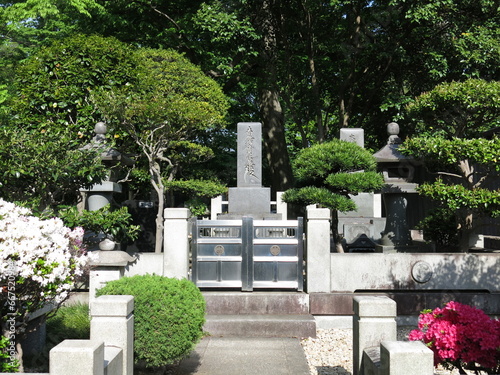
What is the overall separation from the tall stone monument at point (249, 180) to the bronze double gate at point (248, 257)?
4.97 meters

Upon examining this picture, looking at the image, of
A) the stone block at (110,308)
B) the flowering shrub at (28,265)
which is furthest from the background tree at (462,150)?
the flowering shrub at (28,265)

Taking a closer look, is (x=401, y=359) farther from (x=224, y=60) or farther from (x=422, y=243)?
(x=224, y=60)

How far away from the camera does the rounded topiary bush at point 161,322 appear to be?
234 inches

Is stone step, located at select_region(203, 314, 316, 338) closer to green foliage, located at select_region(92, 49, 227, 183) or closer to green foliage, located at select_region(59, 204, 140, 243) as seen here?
green foliage, located at select_region(59, 204, 140, 243)

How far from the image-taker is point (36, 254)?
211 inches

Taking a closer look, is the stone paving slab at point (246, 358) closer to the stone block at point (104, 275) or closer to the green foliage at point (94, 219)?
the stone block at point (104, 275)

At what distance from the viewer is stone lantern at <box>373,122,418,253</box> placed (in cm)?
1198

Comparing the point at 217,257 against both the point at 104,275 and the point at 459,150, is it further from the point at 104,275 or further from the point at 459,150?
the point at 459,150

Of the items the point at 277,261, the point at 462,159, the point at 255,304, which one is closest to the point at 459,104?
the point at 462,159

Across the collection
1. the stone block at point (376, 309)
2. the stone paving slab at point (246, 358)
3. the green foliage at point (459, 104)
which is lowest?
the stone paving slab at point (246, 358)

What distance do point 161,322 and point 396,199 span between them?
767 cm

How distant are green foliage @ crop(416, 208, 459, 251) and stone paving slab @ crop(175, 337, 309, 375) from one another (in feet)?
16.5

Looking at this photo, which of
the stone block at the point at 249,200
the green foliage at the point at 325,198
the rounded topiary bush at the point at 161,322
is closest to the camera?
the rounded topiary bush at the point at 161,322

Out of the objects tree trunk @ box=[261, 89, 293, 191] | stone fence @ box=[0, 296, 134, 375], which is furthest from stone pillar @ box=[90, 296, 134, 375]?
tree trunk @ box=[261, 89, 293, 191]
